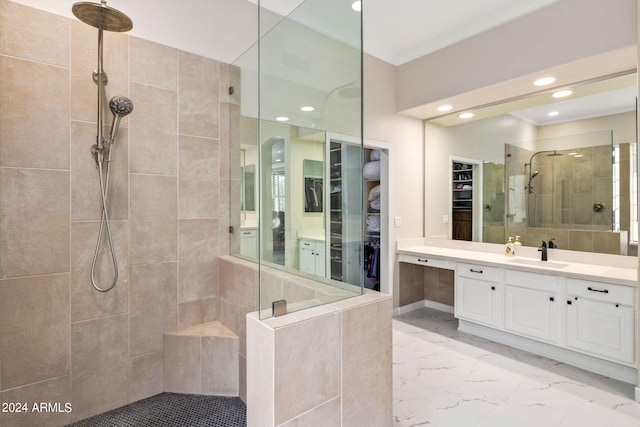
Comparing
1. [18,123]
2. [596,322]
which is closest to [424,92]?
[596,322]

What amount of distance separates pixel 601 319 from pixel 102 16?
3808 millimetres

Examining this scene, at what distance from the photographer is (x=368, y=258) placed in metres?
4.55

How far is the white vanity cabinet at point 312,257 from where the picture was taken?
167 cm

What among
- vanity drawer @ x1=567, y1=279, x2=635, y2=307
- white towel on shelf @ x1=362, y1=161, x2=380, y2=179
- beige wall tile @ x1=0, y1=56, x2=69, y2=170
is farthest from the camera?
white towel on shelf @ x1=362, y1=161, x2=380, y2=179

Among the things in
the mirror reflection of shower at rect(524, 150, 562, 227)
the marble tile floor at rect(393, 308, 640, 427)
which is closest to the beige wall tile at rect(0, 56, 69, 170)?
the marble tile floor at rect(393, 308, 640, 427)

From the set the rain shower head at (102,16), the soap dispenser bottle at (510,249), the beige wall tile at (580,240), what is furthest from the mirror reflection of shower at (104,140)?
the beige wall tile at (580,240)

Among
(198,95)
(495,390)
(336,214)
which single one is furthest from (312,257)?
(495,390)

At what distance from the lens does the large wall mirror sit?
2617 millimetres

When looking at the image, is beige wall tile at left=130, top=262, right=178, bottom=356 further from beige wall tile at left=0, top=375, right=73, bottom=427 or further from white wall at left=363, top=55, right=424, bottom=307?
white wall at left=363, top=55, right=424, bottom=307

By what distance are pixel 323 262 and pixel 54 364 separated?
1.65 metres

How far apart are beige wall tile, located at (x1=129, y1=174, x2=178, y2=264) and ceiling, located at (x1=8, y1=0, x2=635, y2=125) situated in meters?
1.00

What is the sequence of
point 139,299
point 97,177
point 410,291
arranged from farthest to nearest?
1. point 410,291
2. point 139,299
3. point 97,177

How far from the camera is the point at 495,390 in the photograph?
2.25 metres

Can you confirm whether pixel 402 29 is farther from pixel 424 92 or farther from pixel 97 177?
pixel 97 177
